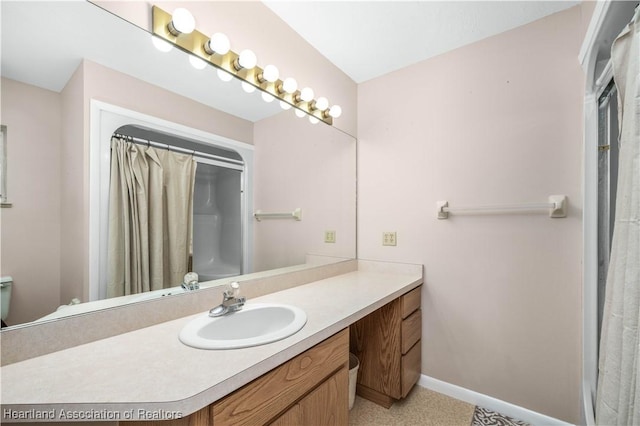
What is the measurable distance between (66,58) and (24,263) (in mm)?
664

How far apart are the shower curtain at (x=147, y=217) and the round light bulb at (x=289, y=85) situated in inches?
28.1

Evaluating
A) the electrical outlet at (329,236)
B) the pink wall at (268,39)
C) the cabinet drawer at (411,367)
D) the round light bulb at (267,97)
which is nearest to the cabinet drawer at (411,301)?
the cabinet drawer at (411,367)

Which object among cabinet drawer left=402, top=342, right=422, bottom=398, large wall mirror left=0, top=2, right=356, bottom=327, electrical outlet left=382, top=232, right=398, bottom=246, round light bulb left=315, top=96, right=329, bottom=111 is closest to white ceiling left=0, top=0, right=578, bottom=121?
large wall mirror left=0, top=2, right=356, bottom=327

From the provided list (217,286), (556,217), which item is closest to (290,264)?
(217,286)

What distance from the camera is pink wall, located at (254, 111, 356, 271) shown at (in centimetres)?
157

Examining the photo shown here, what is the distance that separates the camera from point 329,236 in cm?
199

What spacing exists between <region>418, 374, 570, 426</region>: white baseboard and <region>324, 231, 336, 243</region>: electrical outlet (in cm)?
110

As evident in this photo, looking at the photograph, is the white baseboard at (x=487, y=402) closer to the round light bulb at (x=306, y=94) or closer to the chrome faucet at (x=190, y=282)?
the chrome faucet at (x=190, y=282)

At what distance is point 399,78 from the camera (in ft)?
6.64

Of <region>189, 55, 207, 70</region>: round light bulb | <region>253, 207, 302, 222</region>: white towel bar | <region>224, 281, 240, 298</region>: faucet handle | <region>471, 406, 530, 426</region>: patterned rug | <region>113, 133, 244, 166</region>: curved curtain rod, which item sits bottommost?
<region>471, 406, 530, 426</region>: patterned rug

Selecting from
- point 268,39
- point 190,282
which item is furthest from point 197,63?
point 190,282

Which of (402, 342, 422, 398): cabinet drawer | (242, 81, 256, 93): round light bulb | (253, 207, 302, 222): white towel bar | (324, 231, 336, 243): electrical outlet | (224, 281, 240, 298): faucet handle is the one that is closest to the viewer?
(224, 281, 240, 298): faucet handle

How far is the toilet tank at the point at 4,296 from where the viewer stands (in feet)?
2.59

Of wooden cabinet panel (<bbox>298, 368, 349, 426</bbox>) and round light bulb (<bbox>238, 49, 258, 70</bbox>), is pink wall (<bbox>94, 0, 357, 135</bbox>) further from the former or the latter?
wooden cabinet panel (<bbox>298, 368, 349, 426</bbox>)
